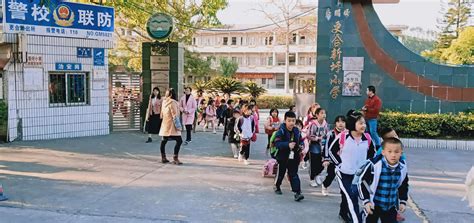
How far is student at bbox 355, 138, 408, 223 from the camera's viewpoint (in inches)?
153

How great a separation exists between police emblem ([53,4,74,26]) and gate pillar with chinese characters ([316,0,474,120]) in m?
6.70

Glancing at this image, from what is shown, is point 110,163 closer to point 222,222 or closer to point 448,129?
point 222,222

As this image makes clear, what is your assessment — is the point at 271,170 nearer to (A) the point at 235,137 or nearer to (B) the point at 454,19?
(A) the point at 235,137

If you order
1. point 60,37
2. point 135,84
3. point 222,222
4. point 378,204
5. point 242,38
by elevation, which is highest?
point 242,38

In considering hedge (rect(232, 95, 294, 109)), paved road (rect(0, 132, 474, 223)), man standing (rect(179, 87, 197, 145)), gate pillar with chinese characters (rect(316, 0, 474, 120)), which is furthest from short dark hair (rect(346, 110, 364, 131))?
hedge (rect(232, 95, 294, 109))

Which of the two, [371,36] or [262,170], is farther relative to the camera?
[371,36]

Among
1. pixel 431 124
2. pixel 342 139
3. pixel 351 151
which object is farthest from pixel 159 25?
pixel 351 151

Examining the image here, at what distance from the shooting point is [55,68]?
11.3 m

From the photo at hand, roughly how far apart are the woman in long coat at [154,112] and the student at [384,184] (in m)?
7.66

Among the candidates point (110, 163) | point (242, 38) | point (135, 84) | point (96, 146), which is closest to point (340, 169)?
point (110, 163)

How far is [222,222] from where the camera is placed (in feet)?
17.4

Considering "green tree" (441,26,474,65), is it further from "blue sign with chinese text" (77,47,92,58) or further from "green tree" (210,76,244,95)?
"blue sign with chinese text" (77,47,92,58)

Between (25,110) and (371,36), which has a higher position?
(371,36)

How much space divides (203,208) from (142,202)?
873 mm
